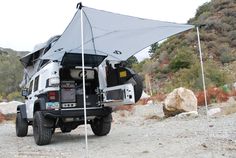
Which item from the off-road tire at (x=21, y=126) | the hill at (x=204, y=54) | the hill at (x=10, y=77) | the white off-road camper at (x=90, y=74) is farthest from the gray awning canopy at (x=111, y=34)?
the hill at (x=10, y=77)

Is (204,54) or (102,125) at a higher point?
(204,54)

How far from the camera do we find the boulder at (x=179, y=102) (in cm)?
1245

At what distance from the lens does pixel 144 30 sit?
835 cm

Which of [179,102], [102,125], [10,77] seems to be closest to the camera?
[102,125]

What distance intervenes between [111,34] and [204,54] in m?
26.6

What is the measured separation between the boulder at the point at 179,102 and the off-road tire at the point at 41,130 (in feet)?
18.2

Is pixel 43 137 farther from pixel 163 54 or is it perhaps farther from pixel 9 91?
pixel 9 91

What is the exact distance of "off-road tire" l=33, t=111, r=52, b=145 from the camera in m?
8.12

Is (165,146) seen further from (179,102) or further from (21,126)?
(179,102)

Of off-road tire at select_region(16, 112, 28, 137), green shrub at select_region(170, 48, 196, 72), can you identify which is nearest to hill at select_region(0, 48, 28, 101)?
green shrub at select_region(170, 48, 196, 72)

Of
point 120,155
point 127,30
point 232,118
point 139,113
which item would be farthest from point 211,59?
point 120,155

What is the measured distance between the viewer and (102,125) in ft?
31.1

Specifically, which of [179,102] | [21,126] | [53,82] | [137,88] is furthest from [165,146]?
[179,102]

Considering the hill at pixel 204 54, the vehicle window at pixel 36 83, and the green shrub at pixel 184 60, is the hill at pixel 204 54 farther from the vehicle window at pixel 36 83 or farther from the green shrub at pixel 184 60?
the vehicle window at pixel 36 83
